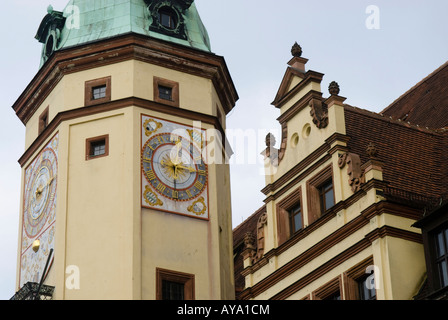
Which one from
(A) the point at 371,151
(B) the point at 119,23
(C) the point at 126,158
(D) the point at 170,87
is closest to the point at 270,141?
(A) the point at 371,151

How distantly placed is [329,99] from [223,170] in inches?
369

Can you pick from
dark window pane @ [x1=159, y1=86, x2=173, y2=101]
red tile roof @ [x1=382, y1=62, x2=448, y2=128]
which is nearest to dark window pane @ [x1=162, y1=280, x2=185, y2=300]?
dark window pane @ [x1=159, y1=86, x2=173, y2=101]

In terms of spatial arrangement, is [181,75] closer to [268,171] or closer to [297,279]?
[268,171]

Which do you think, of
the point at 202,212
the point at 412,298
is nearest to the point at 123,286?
the point at 202,212

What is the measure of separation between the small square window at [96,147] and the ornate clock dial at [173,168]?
1.20 m

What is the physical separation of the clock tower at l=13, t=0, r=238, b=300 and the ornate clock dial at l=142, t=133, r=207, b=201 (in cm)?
4

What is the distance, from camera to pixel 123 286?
3341 cm

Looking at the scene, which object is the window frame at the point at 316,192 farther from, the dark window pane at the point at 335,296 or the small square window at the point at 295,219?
the dark window pane at the point at 335,296

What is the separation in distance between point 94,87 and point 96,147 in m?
1.78

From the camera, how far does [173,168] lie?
116 feet

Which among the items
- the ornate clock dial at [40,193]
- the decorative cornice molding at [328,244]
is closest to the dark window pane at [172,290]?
the ornate clock dial at [40,193]

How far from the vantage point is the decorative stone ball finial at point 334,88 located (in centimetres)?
2839

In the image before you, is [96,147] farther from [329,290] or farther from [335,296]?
[335,296]
